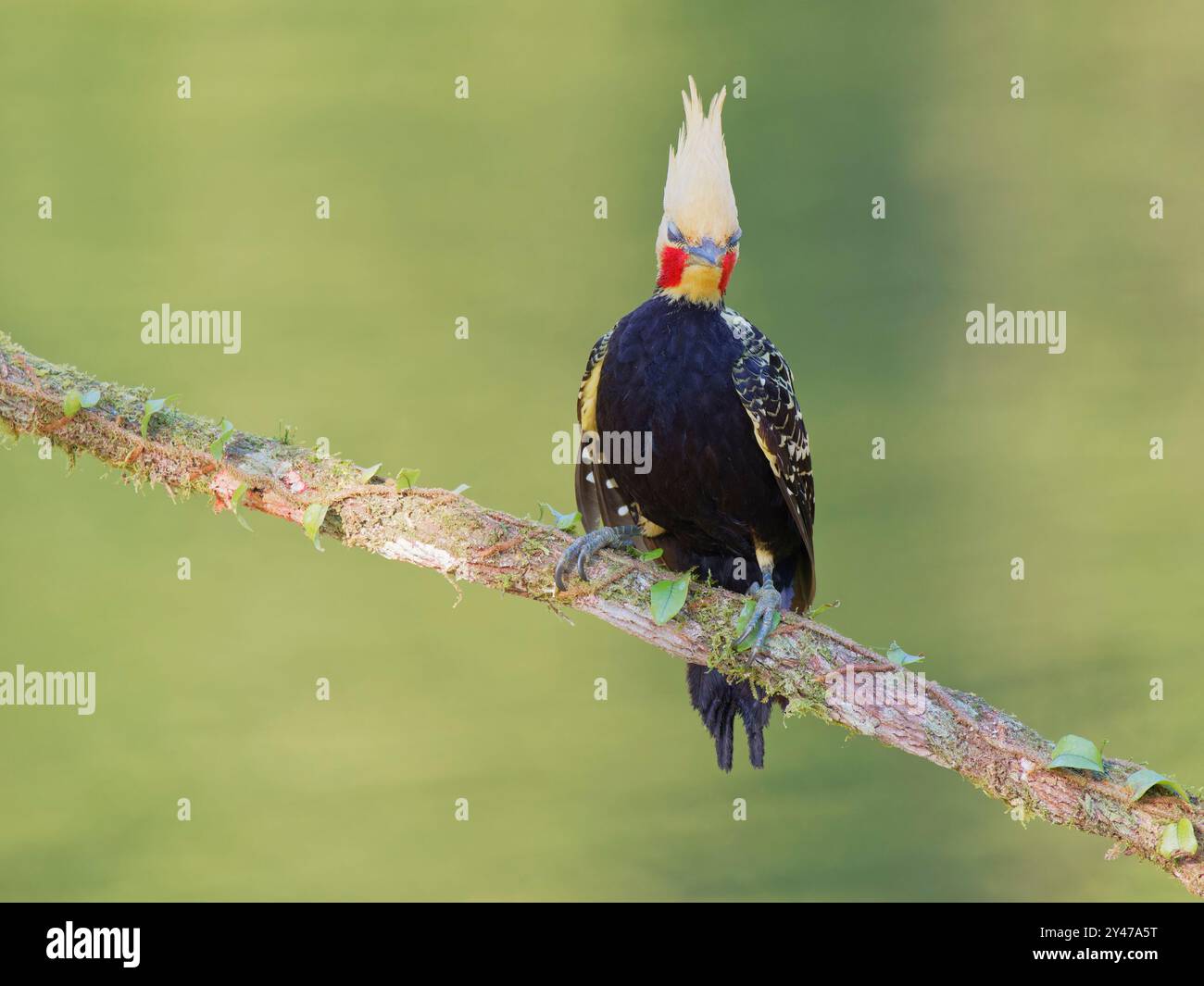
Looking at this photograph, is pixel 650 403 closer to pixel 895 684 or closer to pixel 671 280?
pixel 671 280

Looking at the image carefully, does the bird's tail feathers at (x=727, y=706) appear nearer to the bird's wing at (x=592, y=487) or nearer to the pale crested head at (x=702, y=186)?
the bird's wing at (x=592, y=487)

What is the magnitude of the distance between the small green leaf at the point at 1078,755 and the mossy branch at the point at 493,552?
0.04 meters

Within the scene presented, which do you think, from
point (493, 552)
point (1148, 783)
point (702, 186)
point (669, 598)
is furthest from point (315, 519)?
point (1148, 783)

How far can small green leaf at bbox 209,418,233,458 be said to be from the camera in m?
2.71

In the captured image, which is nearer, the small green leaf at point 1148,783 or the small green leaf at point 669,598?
the small green leaf at point 1148,783

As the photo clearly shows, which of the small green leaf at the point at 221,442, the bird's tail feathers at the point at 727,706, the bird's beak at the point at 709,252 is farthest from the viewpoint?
the bird's tail feathers at the point at 727,706

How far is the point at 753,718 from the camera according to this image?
3.14 metres

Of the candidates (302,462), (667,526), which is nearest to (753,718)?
(667,526)

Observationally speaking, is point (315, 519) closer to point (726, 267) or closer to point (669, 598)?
point (669, 598)

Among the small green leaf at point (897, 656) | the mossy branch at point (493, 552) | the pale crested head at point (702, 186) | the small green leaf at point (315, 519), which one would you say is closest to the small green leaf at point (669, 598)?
the mossy branch at point (493, 552)

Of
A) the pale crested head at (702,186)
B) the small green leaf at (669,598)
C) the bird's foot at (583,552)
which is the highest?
the pale crested head at (702,186)

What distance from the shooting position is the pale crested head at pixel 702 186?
2.87 m

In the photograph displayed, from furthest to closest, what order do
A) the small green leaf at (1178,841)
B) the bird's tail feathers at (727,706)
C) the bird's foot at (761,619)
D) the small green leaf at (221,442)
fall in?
the bird's tail feathers at (727,706) → the small green leaf at (221,442) → the bird's foot at (761,619) → the small green leaf at (1178,841)

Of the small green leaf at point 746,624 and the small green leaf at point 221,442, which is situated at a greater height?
the small green leaf at point 221,442
